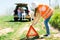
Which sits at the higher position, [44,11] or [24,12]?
[44,11]

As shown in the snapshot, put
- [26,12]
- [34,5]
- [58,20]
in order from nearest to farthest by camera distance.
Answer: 1. [34,5]
2. [58,20]
3. [26,12]

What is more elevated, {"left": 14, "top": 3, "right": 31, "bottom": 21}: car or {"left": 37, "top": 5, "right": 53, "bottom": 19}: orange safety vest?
{"left": 37, "top": 5, "right": 53, "bottom": 19}: orange safety vest

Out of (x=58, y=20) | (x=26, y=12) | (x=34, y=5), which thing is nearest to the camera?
(x=34, y=5)

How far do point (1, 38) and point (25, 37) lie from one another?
97 cm

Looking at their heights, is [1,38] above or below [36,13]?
below

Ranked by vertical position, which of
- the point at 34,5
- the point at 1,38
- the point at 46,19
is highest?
the point at 34,5

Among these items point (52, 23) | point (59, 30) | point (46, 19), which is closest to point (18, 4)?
point (52, 23)

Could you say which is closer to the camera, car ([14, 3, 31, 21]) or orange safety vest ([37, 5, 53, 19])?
orange safety vest ([37, 5, 53, 19])

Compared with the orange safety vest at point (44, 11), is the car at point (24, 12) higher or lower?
lower

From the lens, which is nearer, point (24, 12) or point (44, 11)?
point (44, 11)

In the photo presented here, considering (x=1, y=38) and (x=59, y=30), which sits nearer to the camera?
(x=1, y=38)

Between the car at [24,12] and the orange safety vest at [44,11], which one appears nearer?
the orange safety vest at [44,11]

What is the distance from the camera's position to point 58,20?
11945mm

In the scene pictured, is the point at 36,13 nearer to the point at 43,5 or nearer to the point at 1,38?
the point at 43,5
